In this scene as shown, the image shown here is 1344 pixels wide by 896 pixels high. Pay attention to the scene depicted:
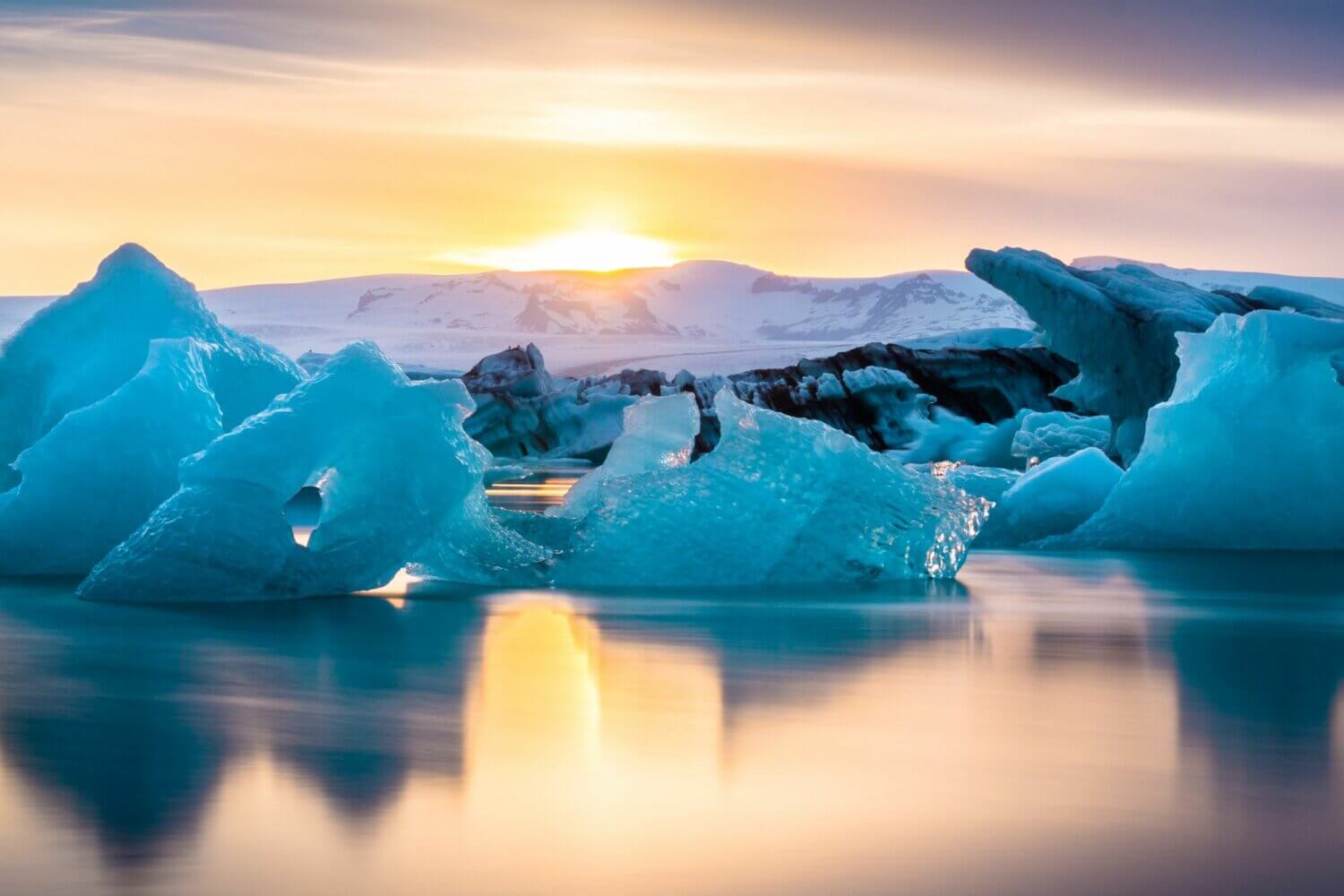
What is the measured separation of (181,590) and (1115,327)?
11467 millimetres

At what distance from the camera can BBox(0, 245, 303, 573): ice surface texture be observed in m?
7.60

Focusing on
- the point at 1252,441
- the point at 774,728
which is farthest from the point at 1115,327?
the point at 774,728

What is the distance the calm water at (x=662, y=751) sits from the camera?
2719 mm

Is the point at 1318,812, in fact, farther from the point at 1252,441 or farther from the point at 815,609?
the point at 1252,441

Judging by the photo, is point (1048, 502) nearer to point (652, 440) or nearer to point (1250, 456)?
point (1250, 456)

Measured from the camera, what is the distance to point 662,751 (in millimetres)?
3686

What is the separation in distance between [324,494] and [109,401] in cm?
117

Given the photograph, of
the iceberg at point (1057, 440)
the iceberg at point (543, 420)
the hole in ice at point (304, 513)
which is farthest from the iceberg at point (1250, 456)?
the iceberg at point (543, 420)

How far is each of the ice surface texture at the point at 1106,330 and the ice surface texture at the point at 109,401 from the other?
29.8ft

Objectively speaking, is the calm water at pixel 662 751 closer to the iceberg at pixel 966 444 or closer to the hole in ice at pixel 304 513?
the hole in ice at pixel 304 513

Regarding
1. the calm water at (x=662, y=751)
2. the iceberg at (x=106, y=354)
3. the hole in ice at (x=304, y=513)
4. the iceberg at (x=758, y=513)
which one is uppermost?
the iceberg at (x=106, y=354)

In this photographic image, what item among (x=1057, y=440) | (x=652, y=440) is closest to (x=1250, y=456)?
(x=652, y=440)

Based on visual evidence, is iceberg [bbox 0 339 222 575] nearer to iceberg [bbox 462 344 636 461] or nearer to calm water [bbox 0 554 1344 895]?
calm water [bbox 0 554 1344 895]

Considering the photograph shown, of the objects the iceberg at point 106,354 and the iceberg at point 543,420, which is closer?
the iceberg at point 106,354
